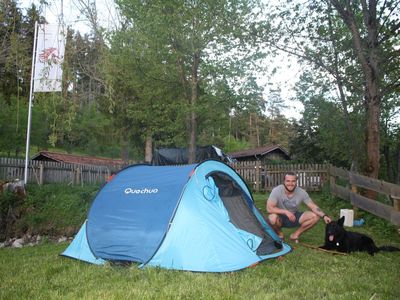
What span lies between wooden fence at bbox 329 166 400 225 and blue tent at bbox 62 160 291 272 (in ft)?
8.25

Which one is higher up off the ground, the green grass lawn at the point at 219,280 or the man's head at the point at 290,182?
the man's head at the point at 290,182

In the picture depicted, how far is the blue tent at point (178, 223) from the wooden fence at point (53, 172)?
9.57 metres

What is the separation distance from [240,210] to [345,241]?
1.56 meters

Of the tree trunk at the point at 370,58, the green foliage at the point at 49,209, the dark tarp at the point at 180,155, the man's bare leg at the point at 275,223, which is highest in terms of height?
the tree trunk at the point at 370,58

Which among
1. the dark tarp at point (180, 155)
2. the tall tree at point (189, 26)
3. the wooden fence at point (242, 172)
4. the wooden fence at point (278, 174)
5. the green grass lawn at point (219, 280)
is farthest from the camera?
the dark tarp at point (180, 155)

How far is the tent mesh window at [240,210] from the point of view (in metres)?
A: 5.71

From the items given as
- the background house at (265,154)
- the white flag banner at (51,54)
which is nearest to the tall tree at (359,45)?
the white flag banner at (51,54)

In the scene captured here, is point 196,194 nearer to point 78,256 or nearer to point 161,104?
point 78,256

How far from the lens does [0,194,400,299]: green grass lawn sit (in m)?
3.87

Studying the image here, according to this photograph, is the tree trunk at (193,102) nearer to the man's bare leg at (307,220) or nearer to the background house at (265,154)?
→ the man's bare leg at (307,220)

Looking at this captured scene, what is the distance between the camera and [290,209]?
6727mm

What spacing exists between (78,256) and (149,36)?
8.39 metres

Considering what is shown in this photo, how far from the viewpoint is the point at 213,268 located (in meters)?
4.71

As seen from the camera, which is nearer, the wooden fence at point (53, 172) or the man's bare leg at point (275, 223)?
the man's bare leg at point (275, 223)
